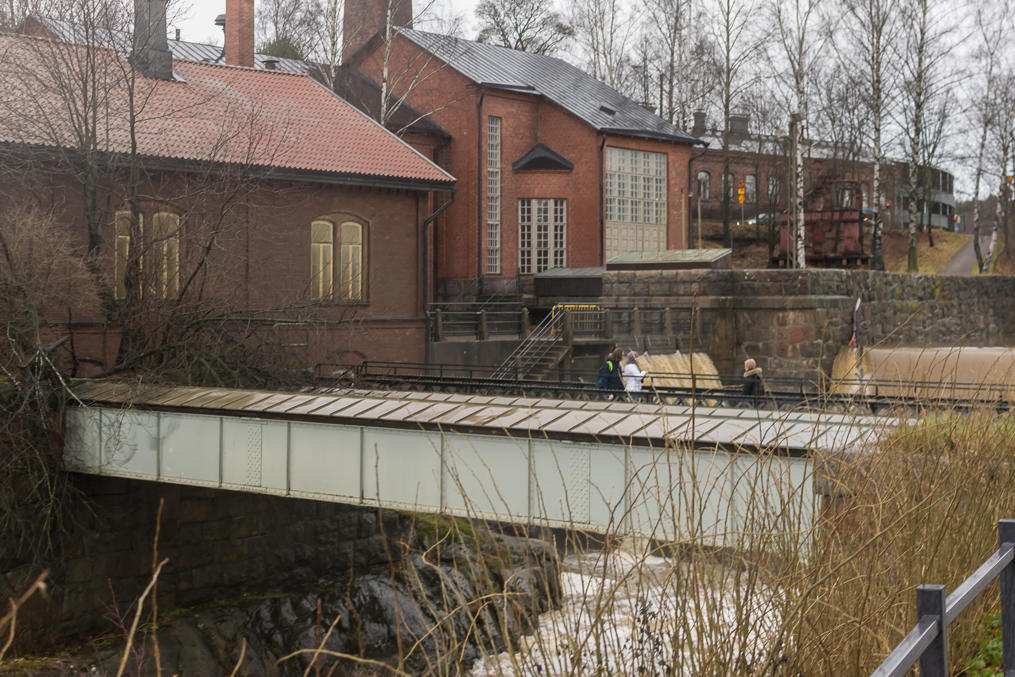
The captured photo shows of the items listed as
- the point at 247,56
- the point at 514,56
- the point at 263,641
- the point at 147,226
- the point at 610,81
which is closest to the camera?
the point at 263,641

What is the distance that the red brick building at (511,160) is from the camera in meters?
38.8

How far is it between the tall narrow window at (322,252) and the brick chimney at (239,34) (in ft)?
26.9

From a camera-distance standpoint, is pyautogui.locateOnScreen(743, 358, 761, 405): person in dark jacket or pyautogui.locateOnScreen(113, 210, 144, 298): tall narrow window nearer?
pyautogui.locateOnScreen(743, 358, 761, 405): person in dark jacket

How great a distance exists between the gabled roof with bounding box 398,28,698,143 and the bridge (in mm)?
24088

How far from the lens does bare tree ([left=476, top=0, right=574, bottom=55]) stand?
5641cm

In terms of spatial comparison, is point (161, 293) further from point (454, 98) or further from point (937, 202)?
point (937, 202)

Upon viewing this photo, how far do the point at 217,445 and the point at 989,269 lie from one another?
43030mm

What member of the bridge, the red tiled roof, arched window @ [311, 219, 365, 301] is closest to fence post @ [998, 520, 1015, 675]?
the bridge

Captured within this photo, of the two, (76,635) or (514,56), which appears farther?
(514,56)

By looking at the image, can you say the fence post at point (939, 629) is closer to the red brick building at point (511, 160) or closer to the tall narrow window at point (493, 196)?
the red brick building at point (511, 160)

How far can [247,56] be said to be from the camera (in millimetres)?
34062

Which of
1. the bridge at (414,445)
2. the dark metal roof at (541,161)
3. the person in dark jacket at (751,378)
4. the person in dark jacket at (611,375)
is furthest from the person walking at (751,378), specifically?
the dark metal roof at (541,161)

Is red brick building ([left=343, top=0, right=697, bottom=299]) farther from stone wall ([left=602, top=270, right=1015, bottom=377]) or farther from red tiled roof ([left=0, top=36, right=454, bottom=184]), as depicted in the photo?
red tiled roof ([left=0, top=36, right=454, bottom=184])

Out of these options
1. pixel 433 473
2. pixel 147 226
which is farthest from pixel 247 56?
pixel 433 473
